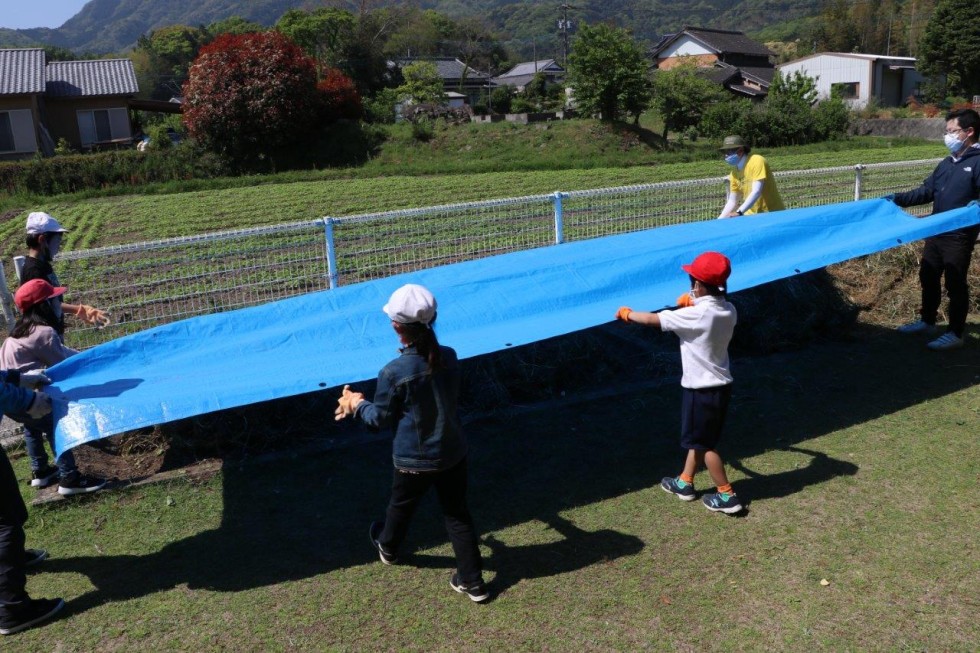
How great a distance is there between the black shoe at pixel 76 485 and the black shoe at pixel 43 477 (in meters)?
0.19

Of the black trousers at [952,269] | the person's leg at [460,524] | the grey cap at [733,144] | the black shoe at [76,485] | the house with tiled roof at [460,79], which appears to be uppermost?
the house with tiled roof at [460,79]

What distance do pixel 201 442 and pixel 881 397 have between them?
487 cm

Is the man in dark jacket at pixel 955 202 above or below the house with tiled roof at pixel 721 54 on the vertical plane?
below

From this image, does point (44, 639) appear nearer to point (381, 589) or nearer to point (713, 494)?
point (381, 589)

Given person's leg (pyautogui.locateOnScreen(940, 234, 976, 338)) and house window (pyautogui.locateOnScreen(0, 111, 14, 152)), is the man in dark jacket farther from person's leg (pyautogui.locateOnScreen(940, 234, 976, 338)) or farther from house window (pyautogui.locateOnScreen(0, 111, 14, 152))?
house window (pyautogui.locateOnScreen(0, 111, 14, 152))

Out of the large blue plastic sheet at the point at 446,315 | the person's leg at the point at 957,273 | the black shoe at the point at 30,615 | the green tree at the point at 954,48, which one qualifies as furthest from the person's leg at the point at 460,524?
the green tree at the point at 954,48

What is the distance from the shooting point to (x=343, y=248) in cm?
1147

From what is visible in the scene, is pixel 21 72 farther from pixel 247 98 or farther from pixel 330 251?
pixel 330 251

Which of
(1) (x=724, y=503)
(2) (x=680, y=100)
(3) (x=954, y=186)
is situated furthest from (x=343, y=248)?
(2) (x=680, y=100)

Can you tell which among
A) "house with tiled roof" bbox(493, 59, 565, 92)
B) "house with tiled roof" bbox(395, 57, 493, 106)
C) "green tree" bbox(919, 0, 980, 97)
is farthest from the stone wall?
"house with tiled roof" bbox(493, 59, 565, 92)

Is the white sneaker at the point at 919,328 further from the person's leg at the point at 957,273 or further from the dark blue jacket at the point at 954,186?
the dark blue jacket at the point at 954,186

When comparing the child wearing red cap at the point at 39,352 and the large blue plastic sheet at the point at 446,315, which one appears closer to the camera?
the large blue plastic sheet at the point at 446,315

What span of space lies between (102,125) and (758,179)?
3520 cm

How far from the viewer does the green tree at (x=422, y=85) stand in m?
40.6
